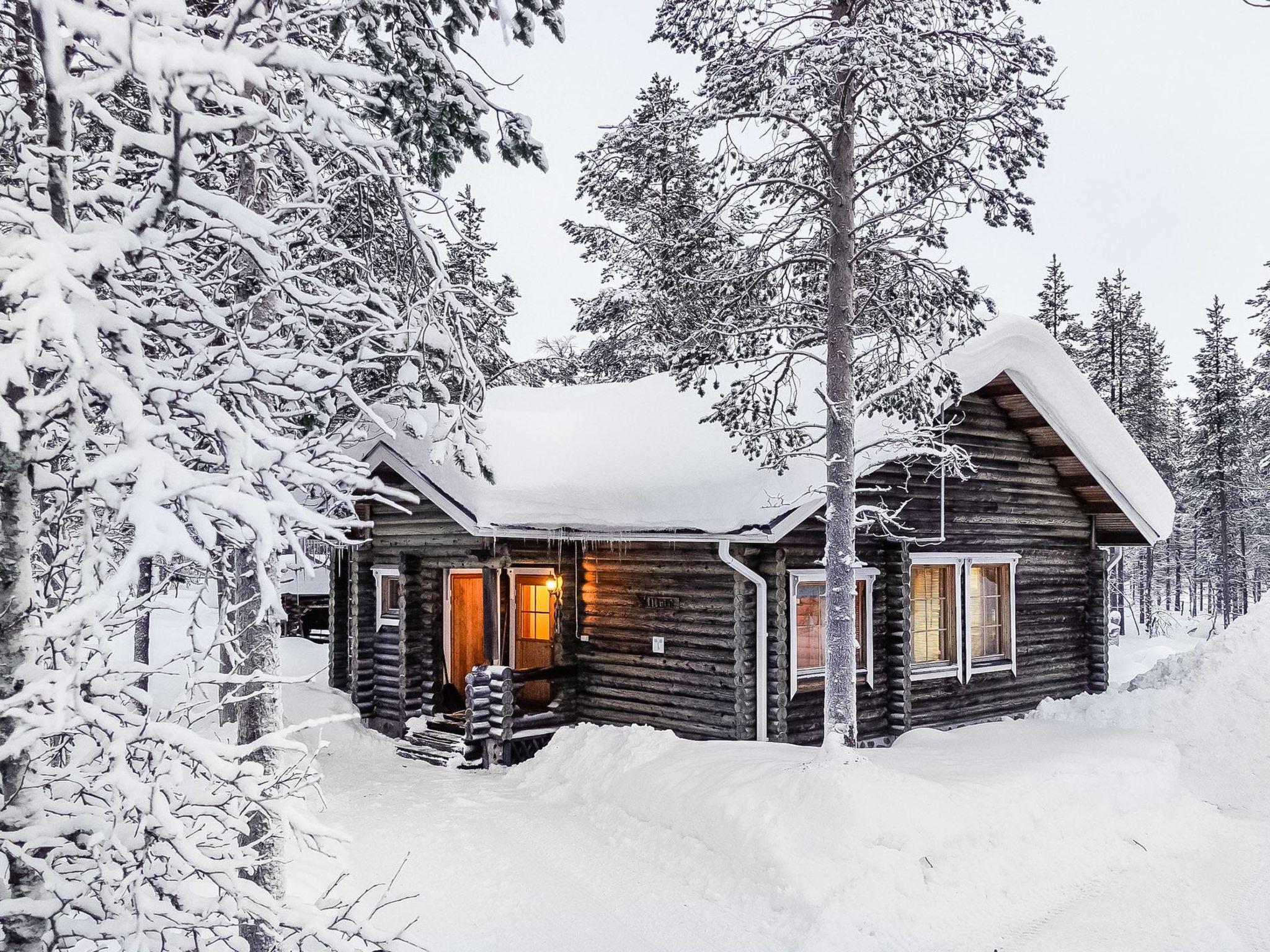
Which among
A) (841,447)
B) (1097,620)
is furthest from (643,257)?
(841,447)

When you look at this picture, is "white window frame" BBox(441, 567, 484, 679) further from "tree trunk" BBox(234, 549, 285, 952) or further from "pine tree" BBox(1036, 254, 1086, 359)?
"pine tree" BBox(1036, 254, 1086, 359)

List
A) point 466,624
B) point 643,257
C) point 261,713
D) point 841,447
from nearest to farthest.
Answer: point 261,713 < point 841,447 < point 466,624 < point 643,257

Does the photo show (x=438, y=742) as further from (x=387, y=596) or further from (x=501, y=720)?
(x=387, y=596)

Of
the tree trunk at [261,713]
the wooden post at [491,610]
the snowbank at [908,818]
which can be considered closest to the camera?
the tree trunk at [261,713]

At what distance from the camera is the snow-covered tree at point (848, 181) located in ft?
25.5

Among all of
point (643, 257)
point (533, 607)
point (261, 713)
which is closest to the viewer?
point (261, 713)

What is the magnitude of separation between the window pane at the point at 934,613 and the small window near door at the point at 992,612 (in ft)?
1.90

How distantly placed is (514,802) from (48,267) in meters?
8.56

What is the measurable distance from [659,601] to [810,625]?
6.88 ft

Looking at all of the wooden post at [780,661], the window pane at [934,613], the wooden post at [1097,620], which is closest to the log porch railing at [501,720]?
the wooden post at [780,661]

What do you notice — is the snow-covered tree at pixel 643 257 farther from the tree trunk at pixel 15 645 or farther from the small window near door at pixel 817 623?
the tree trunk at pixel 15 645

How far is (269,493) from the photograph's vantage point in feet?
9.40

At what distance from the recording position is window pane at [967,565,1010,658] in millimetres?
13352

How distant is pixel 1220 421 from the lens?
30422mm
